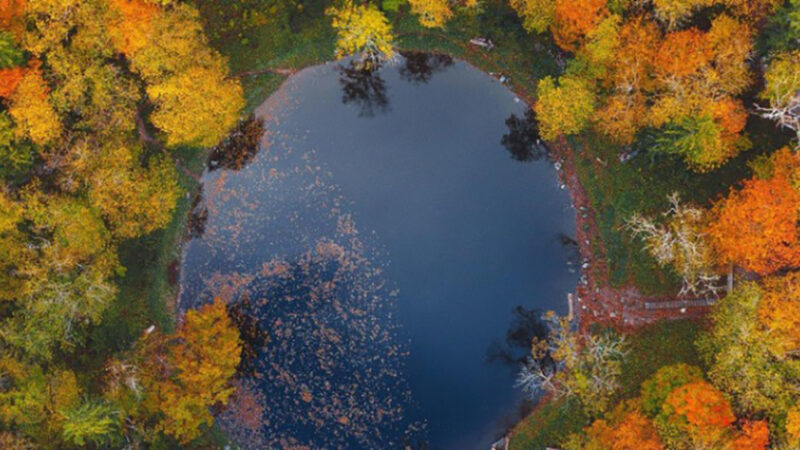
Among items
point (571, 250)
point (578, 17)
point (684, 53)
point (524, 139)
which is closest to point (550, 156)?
point (524, 139)

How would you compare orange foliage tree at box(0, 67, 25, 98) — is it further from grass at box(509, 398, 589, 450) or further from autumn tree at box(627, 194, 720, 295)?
grass at box(509, 398, 589, 450)

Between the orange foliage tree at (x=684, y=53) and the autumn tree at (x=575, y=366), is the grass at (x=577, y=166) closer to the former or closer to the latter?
the autumn tree at (x=575, y=366)

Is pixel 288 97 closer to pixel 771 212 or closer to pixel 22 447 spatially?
pixel 22 447

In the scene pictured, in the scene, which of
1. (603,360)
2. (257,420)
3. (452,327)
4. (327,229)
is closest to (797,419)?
(603,360)

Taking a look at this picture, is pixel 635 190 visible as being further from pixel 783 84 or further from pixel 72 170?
pixel 72 170

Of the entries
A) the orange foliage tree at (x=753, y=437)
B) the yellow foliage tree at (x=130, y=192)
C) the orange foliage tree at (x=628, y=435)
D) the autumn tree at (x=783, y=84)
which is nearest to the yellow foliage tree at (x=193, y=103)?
the yellow foliage tree at (x=130, y=192)

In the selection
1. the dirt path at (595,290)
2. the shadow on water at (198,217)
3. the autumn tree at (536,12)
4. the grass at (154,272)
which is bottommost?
the grass at (154,272)
